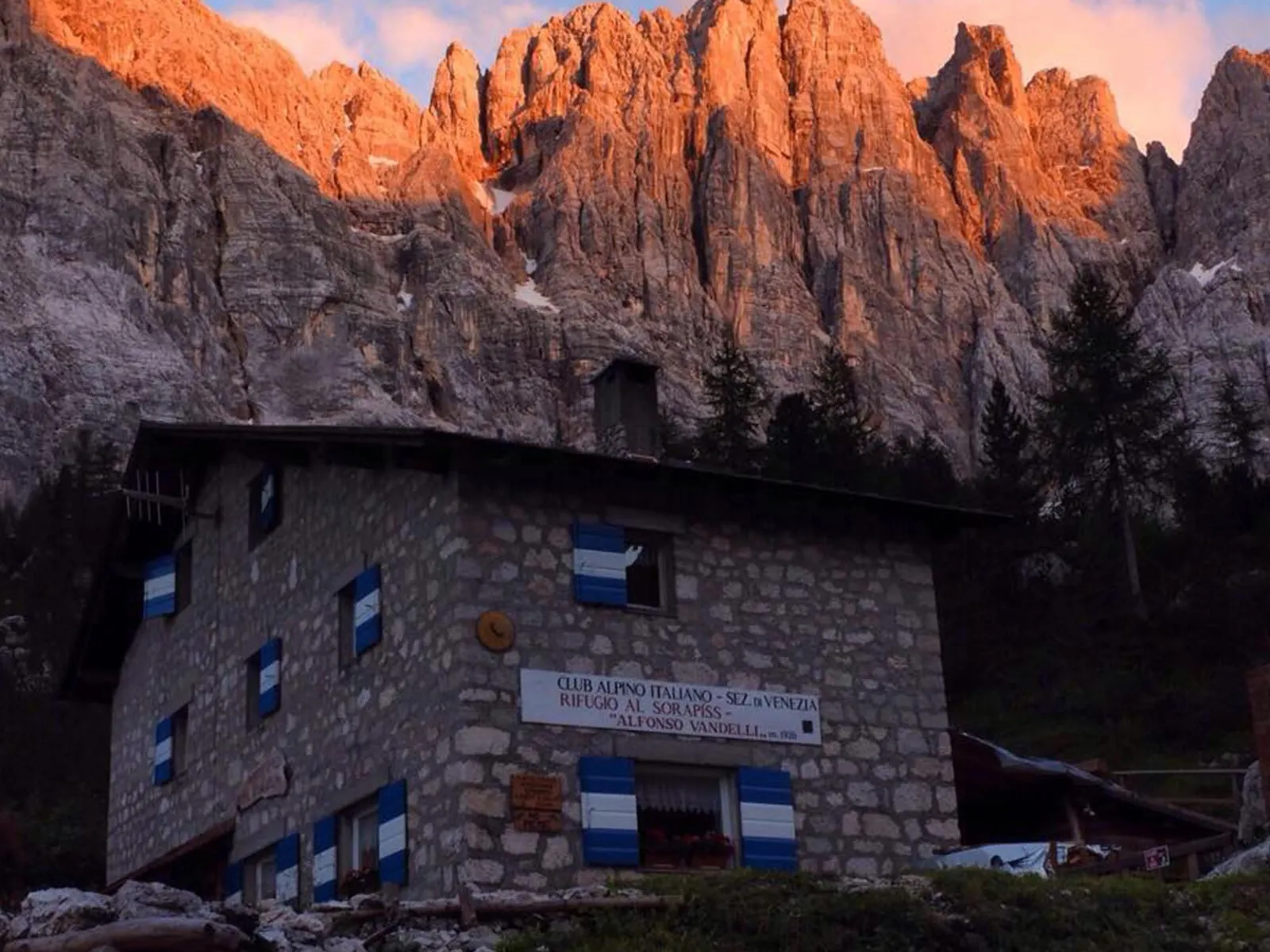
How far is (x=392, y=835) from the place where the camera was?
60.6 feet

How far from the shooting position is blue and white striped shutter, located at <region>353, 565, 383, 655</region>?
19719 millimetres

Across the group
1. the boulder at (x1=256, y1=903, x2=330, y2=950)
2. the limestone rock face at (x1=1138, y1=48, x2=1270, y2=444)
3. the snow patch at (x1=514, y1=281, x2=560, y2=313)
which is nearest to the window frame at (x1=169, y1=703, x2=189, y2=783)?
the boulder at (x1=256, y1=903, x2=330, y2=950)

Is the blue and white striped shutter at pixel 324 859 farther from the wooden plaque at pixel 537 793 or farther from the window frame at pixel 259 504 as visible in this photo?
the window frame at pixel 259 504

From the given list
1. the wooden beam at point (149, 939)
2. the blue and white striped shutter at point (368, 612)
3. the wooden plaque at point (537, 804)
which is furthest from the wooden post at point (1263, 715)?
the wooden beam at point (149, 939)

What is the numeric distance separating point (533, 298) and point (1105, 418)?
66225mm

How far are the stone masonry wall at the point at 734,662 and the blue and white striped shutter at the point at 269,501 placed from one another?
467 centimetres

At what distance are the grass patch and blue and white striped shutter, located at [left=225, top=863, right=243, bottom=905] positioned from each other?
7.74 m

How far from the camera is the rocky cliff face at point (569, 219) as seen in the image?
95125 mm

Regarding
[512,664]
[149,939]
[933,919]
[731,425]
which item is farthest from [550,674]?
[731,425]

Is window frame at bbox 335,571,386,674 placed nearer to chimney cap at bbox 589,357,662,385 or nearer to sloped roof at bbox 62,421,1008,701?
sloped roof at bbox 62,421,1008,701

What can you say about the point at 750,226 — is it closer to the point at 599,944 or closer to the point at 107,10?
the point at 107,10

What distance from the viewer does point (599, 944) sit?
13883 mm

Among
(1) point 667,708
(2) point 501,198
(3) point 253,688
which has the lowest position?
(1) point 667,708

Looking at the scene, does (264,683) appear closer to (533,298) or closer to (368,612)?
(368,612)
